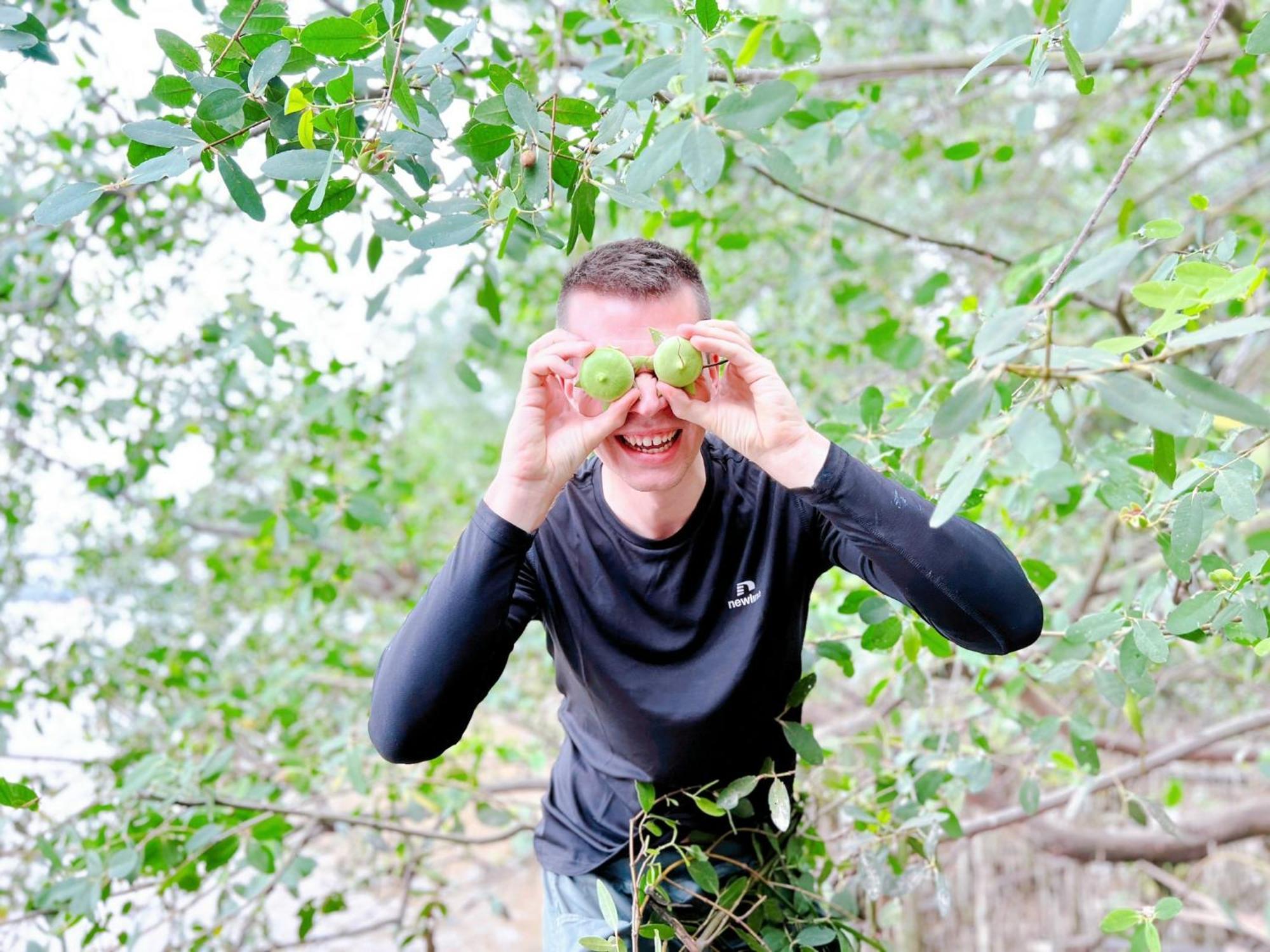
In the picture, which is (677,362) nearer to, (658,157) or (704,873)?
(658,157)

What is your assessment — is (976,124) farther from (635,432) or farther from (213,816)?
(213,816)

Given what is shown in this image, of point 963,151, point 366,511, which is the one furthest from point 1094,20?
point 366,511

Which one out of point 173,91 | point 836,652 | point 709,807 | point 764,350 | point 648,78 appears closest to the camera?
point 648,78

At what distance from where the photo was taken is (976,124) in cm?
428

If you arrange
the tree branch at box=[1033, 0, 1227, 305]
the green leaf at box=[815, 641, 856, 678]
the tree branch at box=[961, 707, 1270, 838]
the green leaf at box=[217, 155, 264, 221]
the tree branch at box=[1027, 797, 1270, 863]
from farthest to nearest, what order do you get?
the tree branch at box=[1027, 797, 1270, 863] < the tree branch at box=[961, 707, 1270, 838] < the green leaf at box=[815, 641, 856, 678] < the green leaf at box=[217, 155, 264, 221] < the tree branch at box=[1033, 0, 1227, 305]

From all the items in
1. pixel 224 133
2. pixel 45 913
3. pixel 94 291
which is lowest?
pixel 45 913

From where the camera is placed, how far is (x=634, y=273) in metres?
1.44

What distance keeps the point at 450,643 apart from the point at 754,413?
49 cm

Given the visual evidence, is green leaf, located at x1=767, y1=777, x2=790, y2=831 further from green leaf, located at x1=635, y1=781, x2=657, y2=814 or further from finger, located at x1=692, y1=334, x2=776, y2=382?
finger, located at x1=692, y1=334, x2=776, y2=382

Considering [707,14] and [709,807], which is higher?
[707,14]

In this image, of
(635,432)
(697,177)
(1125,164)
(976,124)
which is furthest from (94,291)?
(976,124)

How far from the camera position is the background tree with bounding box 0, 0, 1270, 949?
121 centimetres

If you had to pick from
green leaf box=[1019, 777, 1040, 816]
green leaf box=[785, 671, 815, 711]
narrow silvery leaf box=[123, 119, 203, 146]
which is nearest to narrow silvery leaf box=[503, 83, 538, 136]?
narrow silvery leaf box=[123, 119, 203, 146]

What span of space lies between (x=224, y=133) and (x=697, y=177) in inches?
24.0
